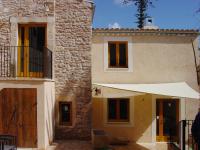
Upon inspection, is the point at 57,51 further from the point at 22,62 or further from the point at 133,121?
the point at 133,121

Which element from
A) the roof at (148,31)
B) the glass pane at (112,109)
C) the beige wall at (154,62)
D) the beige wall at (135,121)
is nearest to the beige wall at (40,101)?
the beige wall at (135,121)

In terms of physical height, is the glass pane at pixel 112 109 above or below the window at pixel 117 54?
below

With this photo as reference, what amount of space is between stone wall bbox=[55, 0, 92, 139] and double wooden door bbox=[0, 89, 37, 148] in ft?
10.5

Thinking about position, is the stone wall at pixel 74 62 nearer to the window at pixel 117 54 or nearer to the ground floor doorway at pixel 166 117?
the window at pixel 117 54

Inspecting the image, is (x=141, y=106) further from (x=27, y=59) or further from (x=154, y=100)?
(x=27, y=59)

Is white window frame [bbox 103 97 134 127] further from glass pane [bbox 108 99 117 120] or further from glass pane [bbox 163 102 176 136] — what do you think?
glass pane [bbox 163 102 176 136]

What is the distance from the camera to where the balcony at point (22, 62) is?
1894cm

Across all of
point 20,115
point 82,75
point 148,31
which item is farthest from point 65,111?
point 148,31

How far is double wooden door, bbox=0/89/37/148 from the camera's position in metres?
16.4

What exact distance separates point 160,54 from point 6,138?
12.4 m

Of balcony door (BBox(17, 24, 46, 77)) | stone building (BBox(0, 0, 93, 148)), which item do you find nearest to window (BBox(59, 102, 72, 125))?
stone building (BBox(0, 0, 93, 148))

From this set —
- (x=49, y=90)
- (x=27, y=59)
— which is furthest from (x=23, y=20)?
(x=49, y=90)

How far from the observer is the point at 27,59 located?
19.3m

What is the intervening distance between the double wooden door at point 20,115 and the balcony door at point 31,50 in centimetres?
269
